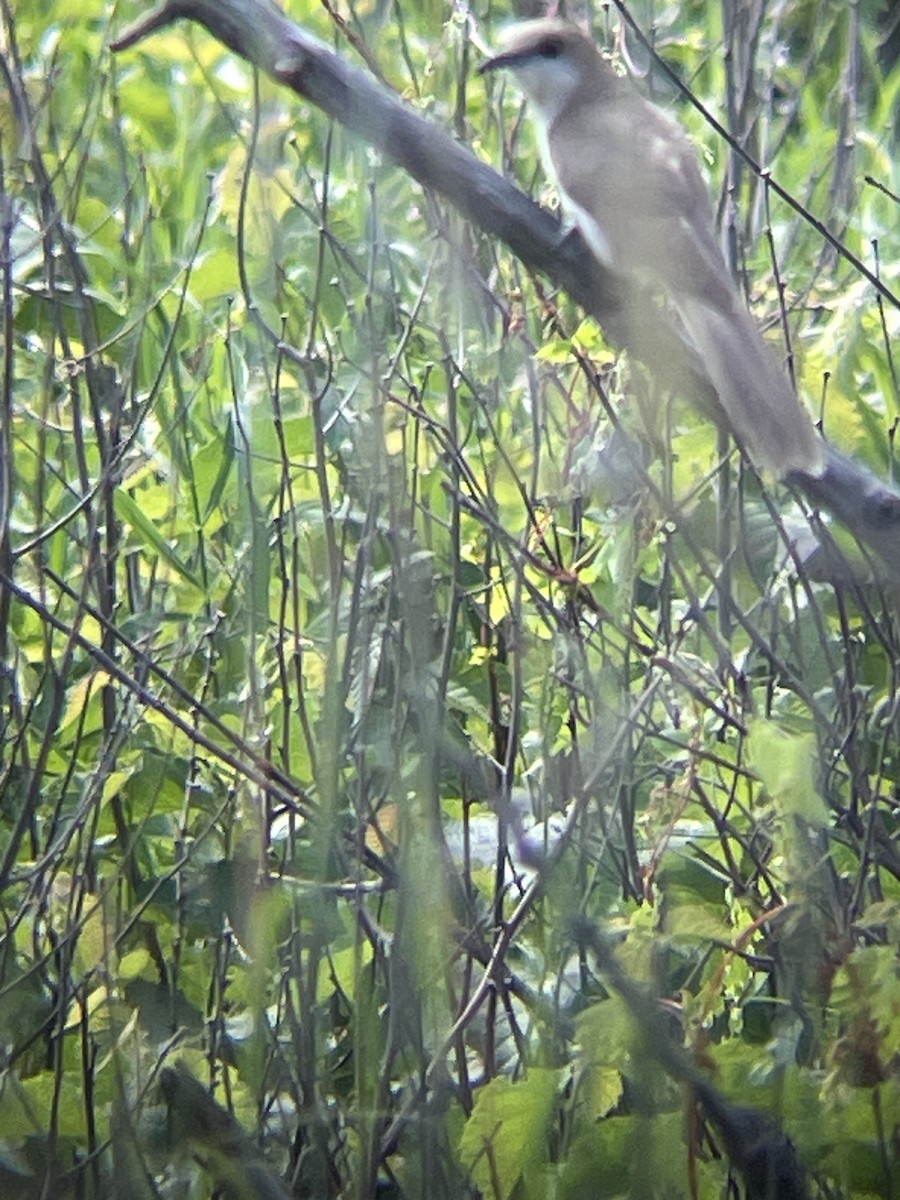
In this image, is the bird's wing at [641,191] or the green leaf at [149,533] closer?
the bird's wing at [641,191]

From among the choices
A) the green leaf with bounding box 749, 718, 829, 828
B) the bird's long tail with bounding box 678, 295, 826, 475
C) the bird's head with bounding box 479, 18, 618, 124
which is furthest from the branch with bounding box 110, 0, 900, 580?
the bird's head with bounding box 479, 18, 618, 124

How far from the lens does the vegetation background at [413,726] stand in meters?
1.60

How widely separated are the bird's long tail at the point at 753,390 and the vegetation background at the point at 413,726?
0.07 meters

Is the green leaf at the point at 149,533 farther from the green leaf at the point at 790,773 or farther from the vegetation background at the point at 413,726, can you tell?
the green leaf at the point at 790,773

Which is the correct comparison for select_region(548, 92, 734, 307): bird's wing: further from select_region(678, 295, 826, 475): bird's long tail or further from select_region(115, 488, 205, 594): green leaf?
select_region(115, 488, 205, 594): green leaf

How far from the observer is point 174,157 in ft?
10.2

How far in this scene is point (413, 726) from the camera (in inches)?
75.9

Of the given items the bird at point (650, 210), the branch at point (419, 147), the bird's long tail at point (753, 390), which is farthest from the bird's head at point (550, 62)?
the branch at point (419, 147)

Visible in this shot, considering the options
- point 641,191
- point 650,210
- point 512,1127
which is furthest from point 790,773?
point 641,191

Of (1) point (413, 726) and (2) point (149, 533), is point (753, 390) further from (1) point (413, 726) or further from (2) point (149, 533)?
(2) point (149, 533)

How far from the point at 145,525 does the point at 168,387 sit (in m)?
0.48

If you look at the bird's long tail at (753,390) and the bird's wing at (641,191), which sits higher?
the bird's wing at (641,191)

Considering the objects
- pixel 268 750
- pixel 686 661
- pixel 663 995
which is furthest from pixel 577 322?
pixel 663 995

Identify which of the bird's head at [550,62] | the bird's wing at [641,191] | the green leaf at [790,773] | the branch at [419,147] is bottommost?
the green leaf at [790,773]
